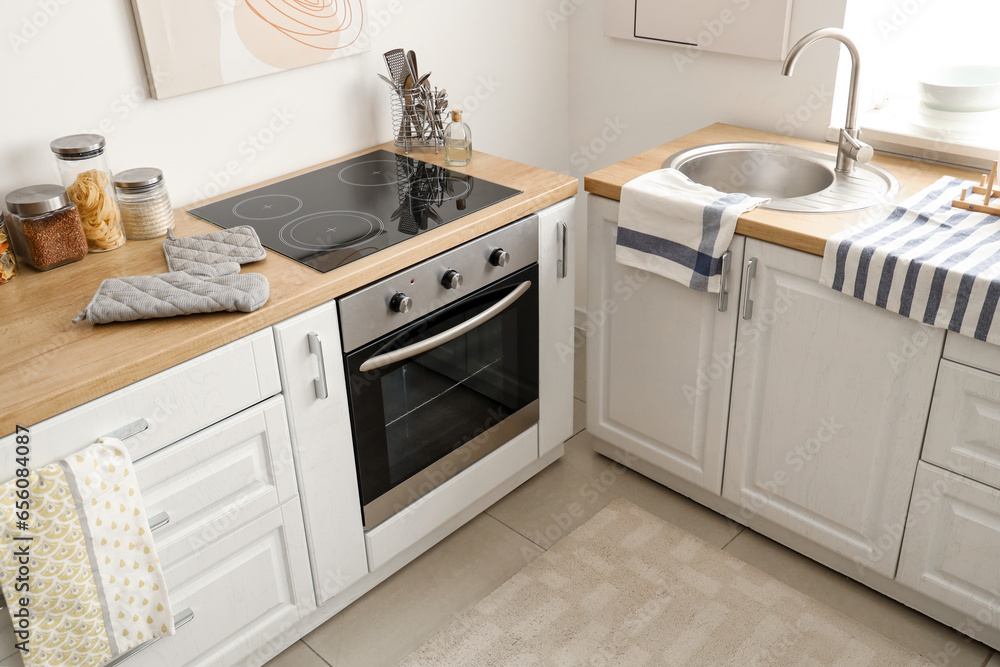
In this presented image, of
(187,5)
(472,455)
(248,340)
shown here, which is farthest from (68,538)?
(187,5)

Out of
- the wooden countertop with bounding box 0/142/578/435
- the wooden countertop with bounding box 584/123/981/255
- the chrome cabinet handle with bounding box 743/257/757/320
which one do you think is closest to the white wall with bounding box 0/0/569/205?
the wooden countertop with bounding box 0/142/578/435

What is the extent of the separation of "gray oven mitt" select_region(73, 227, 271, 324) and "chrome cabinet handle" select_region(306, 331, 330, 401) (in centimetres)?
13

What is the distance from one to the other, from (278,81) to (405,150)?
0.38 m

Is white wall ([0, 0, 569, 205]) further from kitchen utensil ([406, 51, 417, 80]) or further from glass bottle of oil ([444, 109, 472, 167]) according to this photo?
glass bottle of oil ([444, 109, 472, 167])

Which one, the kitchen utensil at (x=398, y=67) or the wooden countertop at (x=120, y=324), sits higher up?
the kitchen utensil at (x=398, y=67)

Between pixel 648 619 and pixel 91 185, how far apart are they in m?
1.54

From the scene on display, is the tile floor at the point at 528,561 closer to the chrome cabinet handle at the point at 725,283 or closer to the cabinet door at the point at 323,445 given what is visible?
the cabinet door at the point at 323,445

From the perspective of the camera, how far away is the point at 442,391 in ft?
6.55

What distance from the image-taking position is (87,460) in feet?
4.51

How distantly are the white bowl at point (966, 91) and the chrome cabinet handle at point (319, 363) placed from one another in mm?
1622

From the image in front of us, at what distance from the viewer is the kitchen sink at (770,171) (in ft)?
6.82

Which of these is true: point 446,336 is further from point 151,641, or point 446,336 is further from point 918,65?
point 918,65

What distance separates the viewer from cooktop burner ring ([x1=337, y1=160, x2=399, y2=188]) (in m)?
2.13

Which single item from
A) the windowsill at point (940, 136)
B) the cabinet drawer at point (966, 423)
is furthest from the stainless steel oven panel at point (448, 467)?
the windowsill at point (940, 136)
